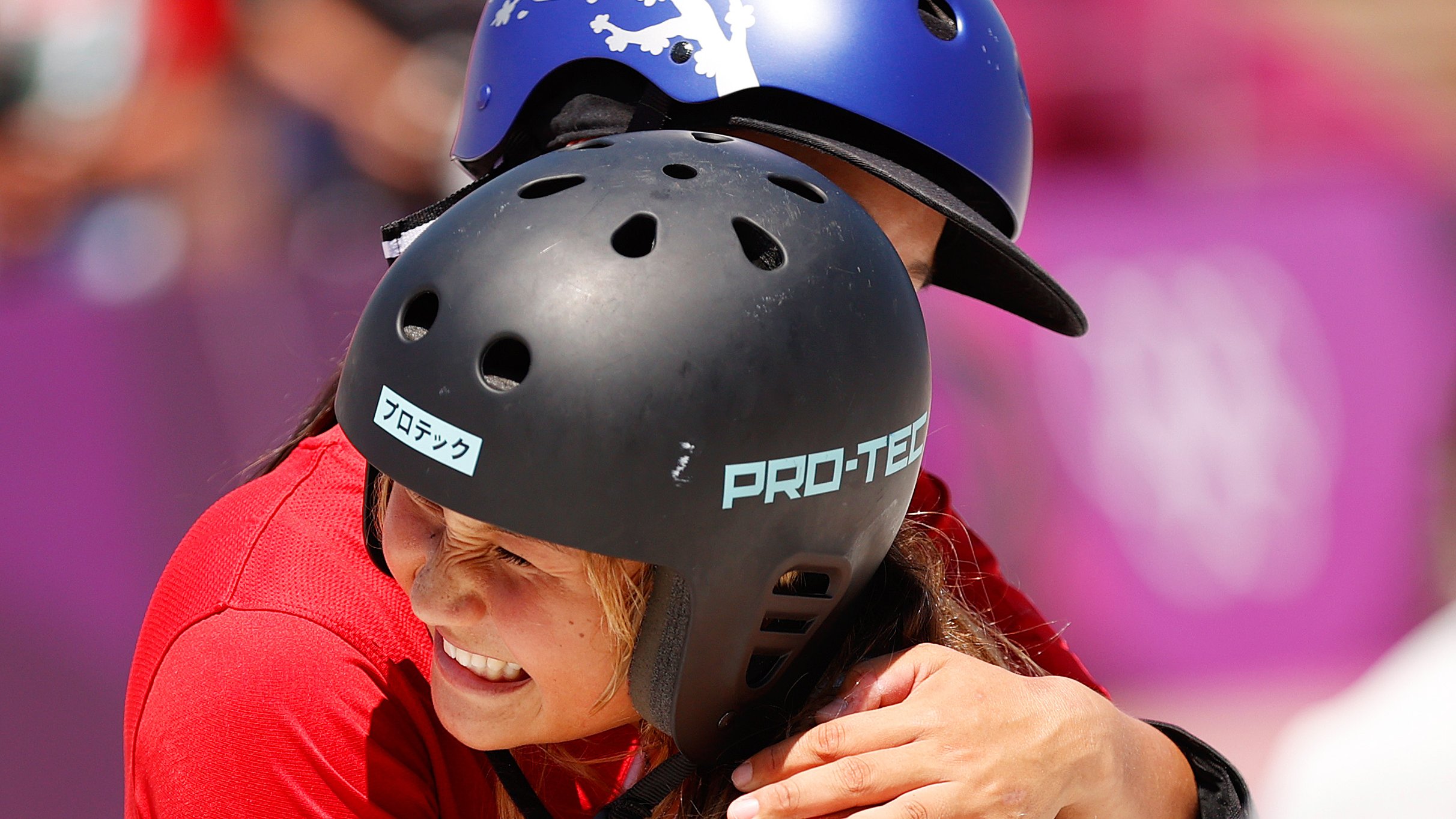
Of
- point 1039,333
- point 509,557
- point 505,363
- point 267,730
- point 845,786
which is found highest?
point 505,363

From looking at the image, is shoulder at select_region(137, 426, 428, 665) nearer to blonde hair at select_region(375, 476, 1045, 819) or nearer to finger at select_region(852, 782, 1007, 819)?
blonde hair at select_region(375, 476, 1045, 819)

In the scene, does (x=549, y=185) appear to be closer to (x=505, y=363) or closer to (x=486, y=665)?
(x=505, y=363)

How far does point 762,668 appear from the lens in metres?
1.73

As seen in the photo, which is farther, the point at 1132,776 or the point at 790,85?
the point at 790,85

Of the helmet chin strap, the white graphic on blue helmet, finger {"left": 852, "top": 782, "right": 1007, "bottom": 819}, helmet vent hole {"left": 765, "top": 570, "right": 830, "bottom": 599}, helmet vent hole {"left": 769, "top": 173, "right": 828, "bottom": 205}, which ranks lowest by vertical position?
the helmet chin strap

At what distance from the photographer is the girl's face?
1591 mm

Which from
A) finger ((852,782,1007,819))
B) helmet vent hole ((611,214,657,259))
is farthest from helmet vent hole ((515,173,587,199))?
finger ((852,782,1007,819))

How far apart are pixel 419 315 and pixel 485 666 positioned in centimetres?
44

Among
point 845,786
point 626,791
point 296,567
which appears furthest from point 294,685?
point 845,786

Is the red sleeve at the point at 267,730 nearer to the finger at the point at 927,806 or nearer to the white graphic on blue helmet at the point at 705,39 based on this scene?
the finger at the point at 927,806

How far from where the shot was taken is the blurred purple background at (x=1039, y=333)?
3.89 meters

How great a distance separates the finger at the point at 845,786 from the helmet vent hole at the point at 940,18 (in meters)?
1.40

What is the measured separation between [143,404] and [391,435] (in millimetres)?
2801

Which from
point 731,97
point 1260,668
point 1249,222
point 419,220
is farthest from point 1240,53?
point 419,220
